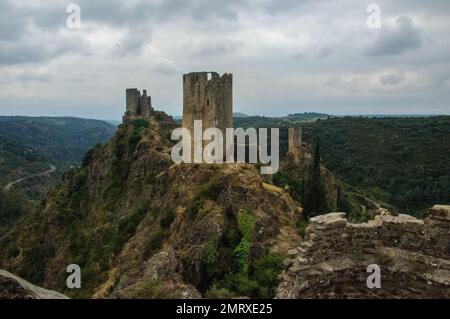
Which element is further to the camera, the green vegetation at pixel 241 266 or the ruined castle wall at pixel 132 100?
the ruined castle wall at pixel 132 100

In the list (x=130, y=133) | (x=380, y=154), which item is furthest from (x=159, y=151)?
(x=380, y=154)

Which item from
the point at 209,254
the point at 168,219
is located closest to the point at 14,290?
the point at 209,254

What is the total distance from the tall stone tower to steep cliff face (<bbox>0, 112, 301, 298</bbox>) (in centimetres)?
334

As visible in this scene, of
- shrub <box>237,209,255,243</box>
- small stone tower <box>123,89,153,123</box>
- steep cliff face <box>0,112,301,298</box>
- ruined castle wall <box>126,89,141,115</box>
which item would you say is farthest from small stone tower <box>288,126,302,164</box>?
shrub <box>237,209,255,243</box>

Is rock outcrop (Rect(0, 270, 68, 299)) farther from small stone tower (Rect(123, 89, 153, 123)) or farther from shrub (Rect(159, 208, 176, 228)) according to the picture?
small stone tower (Rect(123, 89, 153, 123))

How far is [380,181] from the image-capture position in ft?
286

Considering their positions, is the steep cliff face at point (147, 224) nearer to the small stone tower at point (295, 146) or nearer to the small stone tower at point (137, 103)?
the small stone tower at point (137, 103)

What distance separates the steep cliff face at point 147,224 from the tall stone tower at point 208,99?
Result: 334cm

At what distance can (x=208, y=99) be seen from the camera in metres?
30.0

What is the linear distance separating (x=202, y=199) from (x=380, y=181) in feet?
223

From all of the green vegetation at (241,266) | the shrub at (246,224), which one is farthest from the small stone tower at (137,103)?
the green vegetation at (241,266)

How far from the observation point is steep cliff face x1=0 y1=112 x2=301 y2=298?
2067 centimetres

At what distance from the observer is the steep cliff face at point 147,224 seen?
20672 mm
